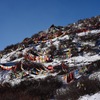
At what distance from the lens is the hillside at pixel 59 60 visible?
15.7m

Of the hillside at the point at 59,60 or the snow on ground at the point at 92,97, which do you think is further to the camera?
the hillside at the point at 59,60

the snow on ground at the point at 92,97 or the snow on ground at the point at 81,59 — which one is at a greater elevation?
the snow on ground at the point at 81,59

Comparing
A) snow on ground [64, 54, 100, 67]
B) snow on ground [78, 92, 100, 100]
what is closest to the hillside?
snow on ground [64, 54, 100, 67]

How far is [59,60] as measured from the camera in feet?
74.1

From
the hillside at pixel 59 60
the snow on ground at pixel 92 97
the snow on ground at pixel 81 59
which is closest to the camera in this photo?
the snow on ground at pixel 92 97

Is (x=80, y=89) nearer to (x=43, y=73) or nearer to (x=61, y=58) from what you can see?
(x=43, y=73)

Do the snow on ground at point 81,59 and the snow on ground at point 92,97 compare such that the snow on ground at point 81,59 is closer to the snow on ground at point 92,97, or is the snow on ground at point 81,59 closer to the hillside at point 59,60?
the hillside at point 59,60

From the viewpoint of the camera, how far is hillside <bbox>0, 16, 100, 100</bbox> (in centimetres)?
1572

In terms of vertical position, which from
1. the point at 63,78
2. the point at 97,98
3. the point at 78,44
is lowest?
the point at 97,98

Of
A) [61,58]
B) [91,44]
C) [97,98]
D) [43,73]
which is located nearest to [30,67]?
[43,73]

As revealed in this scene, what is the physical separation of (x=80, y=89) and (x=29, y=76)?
8067mm

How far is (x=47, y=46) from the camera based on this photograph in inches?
1091

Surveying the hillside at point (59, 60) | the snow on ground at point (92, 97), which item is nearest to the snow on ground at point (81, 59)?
the hillside at point (59, 60)

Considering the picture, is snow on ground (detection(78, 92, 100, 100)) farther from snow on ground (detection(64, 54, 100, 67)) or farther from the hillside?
snow on ground (detection(64, 54, 100, 67))
